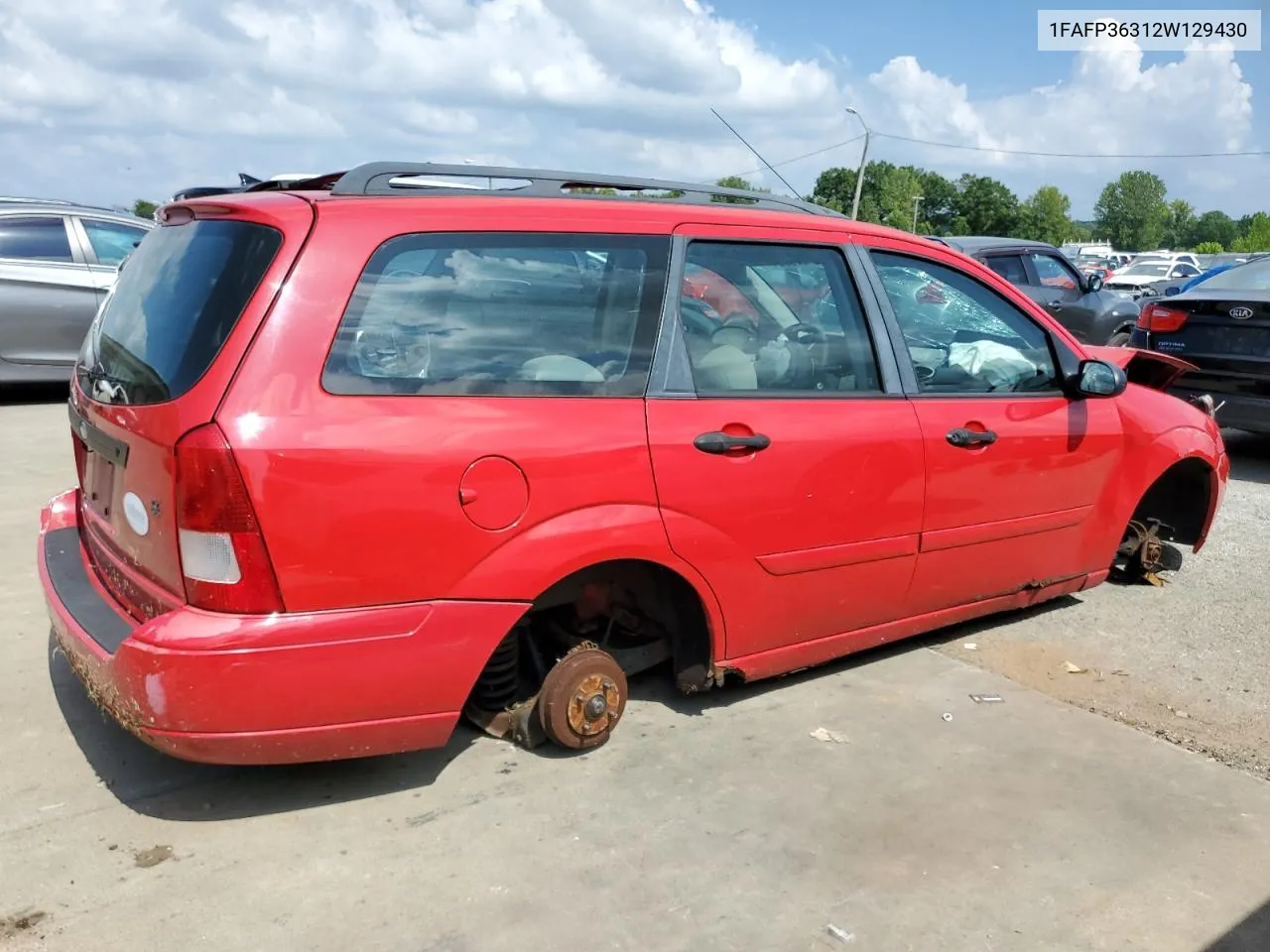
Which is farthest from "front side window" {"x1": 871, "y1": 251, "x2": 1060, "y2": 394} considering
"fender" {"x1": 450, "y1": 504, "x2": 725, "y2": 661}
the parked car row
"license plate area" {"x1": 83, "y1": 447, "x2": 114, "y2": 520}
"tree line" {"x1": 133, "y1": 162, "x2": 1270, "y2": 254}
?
"tree line" {"x1": 133, "y1": 162, "x2": 1270, "y2": 254}

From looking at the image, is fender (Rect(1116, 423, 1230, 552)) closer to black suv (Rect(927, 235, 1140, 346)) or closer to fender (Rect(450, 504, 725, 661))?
fender (Rect(450, 504, 725, 661))

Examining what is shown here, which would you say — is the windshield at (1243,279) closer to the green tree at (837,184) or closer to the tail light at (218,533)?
the tail light at (218,533)

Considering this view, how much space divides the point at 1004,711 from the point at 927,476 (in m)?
0.90

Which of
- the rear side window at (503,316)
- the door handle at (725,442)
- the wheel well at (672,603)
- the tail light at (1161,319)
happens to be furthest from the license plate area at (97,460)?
the tail light at (1161,319)

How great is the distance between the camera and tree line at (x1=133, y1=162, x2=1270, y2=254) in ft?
306

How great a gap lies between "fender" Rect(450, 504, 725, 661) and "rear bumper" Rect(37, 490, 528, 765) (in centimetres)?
6

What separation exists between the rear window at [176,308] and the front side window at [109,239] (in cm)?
723

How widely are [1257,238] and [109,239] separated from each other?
97251 mm

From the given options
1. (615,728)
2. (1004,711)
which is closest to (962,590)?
(1004,711)

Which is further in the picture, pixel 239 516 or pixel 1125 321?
pixel 1125 321

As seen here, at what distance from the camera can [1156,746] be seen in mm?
3750

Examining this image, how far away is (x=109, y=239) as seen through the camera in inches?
396

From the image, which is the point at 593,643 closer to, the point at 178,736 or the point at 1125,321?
the point at 178,736

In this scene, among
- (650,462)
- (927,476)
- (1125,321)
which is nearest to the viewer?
(650,462)
